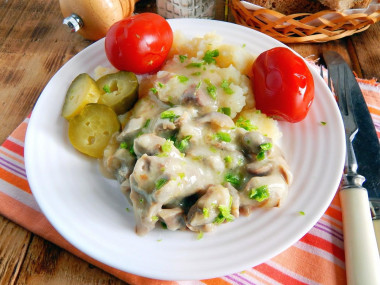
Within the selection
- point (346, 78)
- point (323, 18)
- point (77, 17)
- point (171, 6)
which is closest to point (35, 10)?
point (77, 17)

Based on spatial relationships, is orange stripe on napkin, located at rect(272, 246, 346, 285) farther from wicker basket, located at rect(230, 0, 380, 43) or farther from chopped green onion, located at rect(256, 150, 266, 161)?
wicker basket, located at rect(230, 0, 380, 43)

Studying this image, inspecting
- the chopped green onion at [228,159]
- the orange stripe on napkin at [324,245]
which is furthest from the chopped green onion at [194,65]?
the orange stripe on napkin at [324,245]

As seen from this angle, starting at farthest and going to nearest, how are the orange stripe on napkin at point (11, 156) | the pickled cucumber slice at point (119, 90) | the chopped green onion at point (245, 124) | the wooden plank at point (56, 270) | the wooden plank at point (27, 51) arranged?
the wooden plank at point (27, 51) < the orange stripe on napkin at point (11, 156) < the pickled cucumber slice at point (119, 90) < the chopped green onion at point (245, 124) < the wooden plank at point (56, 270)

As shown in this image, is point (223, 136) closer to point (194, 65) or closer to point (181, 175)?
point (181, 175)

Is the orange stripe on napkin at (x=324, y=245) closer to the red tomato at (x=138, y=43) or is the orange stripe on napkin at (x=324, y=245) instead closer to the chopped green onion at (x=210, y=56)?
the chopped green onion at (x=210, y=56)

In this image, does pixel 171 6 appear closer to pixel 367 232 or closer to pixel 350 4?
pixel 350 4

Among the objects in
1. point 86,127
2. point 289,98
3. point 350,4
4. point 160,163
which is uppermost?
point 350,4
